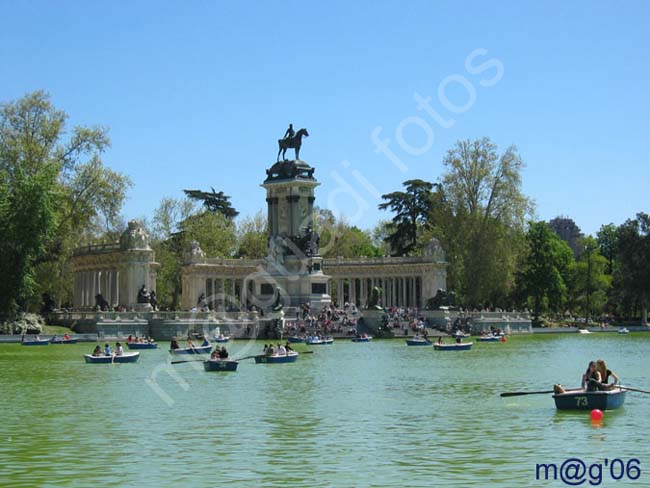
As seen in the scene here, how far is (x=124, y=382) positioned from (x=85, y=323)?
124 ft

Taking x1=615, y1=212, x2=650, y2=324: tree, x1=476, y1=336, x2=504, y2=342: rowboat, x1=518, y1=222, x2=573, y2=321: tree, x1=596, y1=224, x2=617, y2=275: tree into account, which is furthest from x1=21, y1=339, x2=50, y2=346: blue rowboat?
x1=596, y1=224, x2=617, y2=275: tree

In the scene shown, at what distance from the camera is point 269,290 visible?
306 feet

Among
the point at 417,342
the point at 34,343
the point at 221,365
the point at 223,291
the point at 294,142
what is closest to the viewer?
the point at 221,365

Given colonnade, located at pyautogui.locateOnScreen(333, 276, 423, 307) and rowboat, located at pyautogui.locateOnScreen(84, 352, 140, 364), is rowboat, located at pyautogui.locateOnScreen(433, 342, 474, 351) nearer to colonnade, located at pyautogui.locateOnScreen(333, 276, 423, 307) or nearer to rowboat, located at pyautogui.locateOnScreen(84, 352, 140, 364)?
rowboat, located at pyautogui.locateOnScreen(84, 352, 140, 364)

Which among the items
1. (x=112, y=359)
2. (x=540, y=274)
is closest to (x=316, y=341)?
(x=112, y=359)

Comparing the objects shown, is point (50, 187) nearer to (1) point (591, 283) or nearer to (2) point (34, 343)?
(2) point (34, 343)

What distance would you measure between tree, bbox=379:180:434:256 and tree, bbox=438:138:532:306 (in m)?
20.1

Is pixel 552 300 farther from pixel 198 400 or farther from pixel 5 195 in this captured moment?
pixel 198 400

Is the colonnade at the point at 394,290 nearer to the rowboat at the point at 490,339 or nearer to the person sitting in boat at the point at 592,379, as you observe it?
the rowboat at the point at 490,339

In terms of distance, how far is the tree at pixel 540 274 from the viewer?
4491 inches

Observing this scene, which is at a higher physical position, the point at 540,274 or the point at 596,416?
the point at 540,274

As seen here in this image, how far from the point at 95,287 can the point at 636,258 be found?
59544mm

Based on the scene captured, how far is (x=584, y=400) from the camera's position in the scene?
31.3 meters

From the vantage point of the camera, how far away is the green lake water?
22.8 meters
